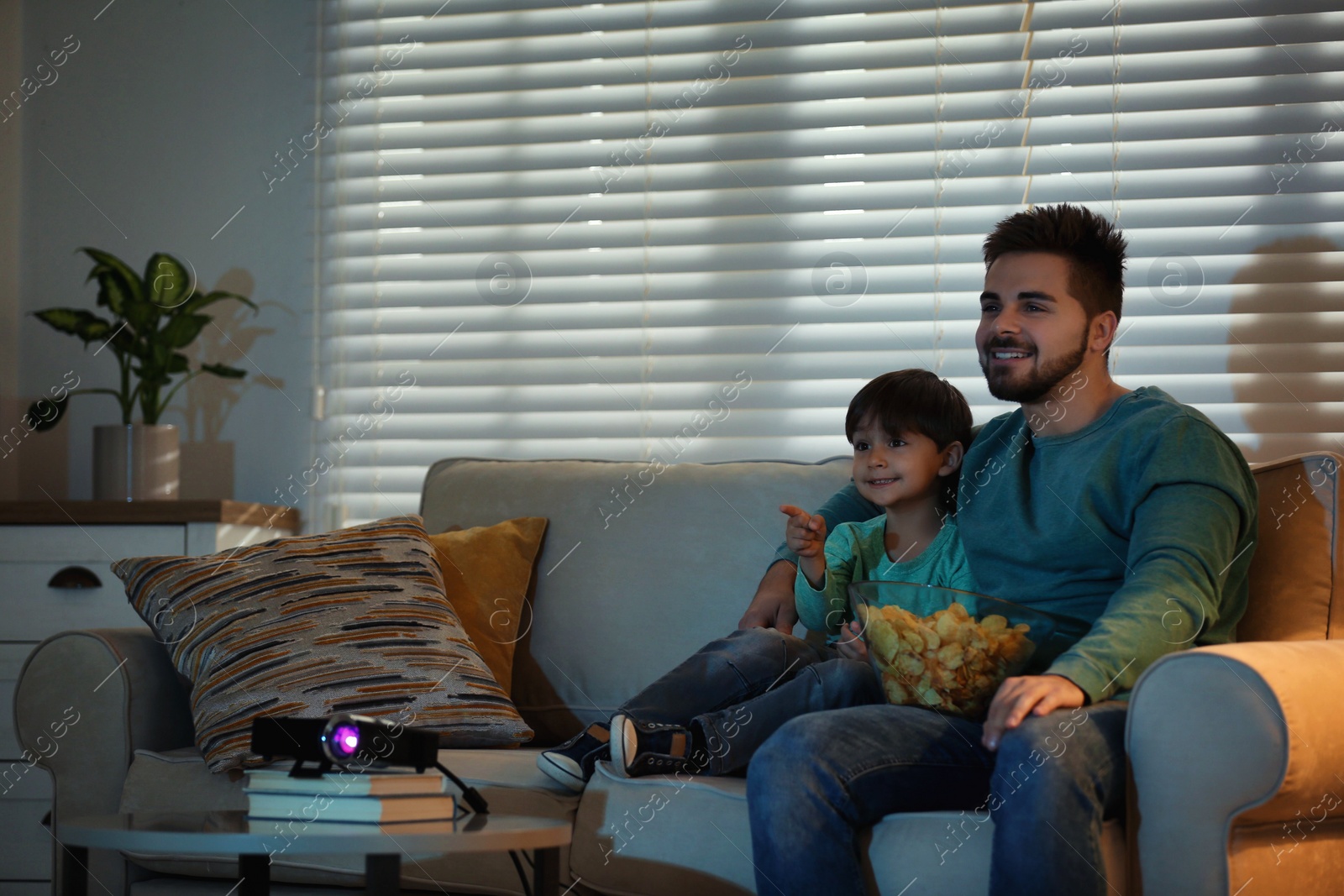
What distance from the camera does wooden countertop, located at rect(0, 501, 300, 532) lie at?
2342mm

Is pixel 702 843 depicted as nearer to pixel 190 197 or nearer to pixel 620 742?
pixel 620 742

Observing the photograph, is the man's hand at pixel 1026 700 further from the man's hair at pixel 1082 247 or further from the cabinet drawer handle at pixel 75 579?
the cabinet drawer handle at pixel 75 579

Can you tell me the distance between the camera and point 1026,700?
126cm

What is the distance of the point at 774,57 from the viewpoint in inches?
103

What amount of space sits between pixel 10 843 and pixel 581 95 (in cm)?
202

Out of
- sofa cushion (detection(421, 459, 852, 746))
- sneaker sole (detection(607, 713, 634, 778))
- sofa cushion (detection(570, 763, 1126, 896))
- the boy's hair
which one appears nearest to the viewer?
sofa cushion (detection(570, 763, 1126, 896))

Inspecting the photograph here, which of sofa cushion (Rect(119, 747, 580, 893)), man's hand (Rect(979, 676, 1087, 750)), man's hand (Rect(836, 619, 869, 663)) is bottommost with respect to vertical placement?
sofa cushion (Rect(119, 747, 580, 893))

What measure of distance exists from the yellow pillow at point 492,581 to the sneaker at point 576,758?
376 mm

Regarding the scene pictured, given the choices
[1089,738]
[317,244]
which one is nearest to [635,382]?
[317,244]

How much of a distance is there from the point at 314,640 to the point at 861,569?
877 mm

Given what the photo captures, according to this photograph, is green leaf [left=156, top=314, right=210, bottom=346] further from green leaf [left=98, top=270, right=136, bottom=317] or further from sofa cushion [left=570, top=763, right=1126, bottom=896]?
sofa cushion [left=570, top=763, right=1126, bottom=896]

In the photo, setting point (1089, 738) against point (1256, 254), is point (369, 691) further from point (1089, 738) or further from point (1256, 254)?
point (1256, 254)

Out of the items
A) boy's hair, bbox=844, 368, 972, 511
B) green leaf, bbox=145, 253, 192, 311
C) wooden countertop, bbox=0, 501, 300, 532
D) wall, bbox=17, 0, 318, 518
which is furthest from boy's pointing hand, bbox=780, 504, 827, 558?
green leaf, bbox=145, 253, 192, 311

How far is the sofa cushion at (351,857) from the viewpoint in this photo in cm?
158
